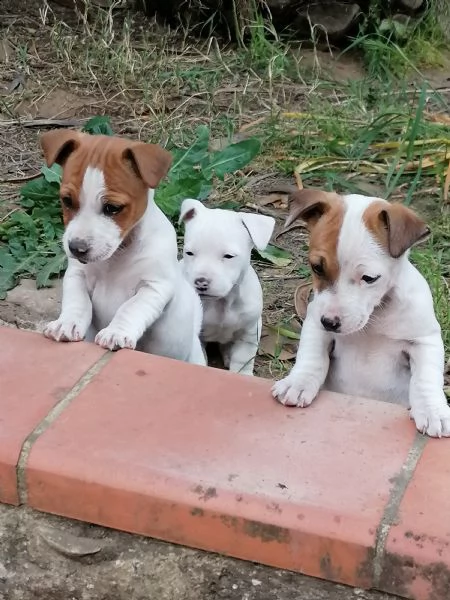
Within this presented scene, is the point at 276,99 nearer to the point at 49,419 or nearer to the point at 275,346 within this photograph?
the point at 275,346

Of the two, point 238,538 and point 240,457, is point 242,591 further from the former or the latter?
point 240,457

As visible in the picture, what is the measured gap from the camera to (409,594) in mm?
2164

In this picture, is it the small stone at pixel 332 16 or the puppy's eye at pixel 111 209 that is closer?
the puppy's eye at pixel 111 209

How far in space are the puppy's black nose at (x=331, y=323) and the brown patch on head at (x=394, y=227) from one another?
246 millimetres

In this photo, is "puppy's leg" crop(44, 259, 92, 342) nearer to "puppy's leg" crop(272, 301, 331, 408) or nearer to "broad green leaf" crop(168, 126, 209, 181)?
"puppy's leg" crop(272, 301, 331, 408)

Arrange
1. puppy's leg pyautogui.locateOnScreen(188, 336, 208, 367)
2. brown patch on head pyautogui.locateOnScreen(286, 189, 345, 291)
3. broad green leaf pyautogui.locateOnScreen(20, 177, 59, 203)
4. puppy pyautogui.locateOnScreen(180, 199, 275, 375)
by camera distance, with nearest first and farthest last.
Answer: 1. brown patch on head pyautogui.locateOnScreen(286, 189, 345, 291)
2. puppy's leg pyautogui.locateOnScreen(188, 336, 208, 367)
3. puppy pyautogui.locateOnScreen(180, 199, 275, 375)
4. broad green leaf pyautogui.locateOnScreen(20, 177, 59, 203)

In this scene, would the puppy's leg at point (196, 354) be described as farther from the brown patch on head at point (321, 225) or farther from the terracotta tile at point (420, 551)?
the terracotta tile at point (420, 551)

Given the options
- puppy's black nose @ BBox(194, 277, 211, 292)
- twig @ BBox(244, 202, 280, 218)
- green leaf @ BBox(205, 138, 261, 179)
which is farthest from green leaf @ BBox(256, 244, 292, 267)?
puppy's black nose @ BBox(194, 277, 211, 292)

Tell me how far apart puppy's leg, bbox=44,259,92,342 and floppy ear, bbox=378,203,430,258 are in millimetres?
1003

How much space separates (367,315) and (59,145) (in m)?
1.13

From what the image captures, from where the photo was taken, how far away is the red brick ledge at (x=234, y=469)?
2188mm

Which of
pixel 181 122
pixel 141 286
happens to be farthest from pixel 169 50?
pixel 141 286

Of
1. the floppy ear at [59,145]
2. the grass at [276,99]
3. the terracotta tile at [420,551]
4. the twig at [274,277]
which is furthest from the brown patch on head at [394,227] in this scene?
the twig at [274,277]

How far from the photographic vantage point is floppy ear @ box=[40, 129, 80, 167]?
3145mm
